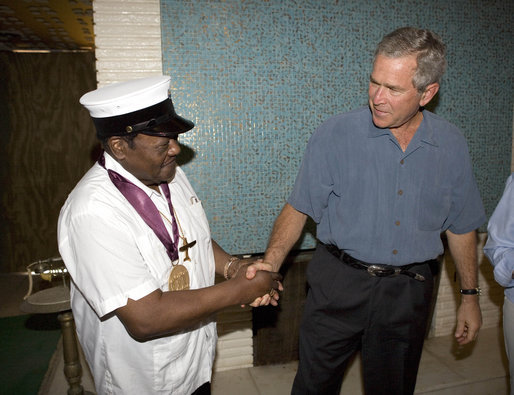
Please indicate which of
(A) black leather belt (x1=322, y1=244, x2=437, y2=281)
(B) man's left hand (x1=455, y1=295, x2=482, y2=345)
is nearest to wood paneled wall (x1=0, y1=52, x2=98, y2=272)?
(A) black leather belt (x1=322, y1=244, x2=437, y2=281)

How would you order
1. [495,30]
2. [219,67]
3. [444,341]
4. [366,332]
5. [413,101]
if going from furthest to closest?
[444,341], [495,30], [219,67], [366,332], [413,101]

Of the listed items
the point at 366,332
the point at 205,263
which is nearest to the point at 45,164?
the point at 205,263

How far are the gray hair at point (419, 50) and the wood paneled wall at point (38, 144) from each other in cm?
436

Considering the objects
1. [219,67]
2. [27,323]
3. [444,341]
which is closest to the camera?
[219,67]

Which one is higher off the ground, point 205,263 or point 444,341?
point 205,263

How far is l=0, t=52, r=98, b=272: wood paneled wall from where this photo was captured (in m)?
4.78

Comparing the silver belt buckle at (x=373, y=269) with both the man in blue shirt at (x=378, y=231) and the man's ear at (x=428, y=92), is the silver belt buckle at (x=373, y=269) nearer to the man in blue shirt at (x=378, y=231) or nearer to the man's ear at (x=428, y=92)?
the man in blue shirt at (x=378, y=231)

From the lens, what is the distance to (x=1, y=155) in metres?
4.84

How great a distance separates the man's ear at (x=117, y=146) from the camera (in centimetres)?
138

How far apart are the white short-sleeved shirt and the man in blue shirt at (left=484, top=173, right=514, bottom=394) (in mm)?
1292

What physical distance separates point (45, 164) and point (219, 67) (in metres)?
3.61

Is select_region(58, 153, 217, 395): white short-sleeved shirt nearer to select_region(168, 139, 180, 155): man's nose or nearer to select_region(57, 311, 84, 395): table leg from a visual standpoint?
select_region(168, 139, 180, 155): man's nose

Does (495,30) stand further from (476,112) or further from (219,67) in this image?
(219,67)

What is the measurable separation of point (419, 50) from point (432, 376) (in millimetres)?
2452
